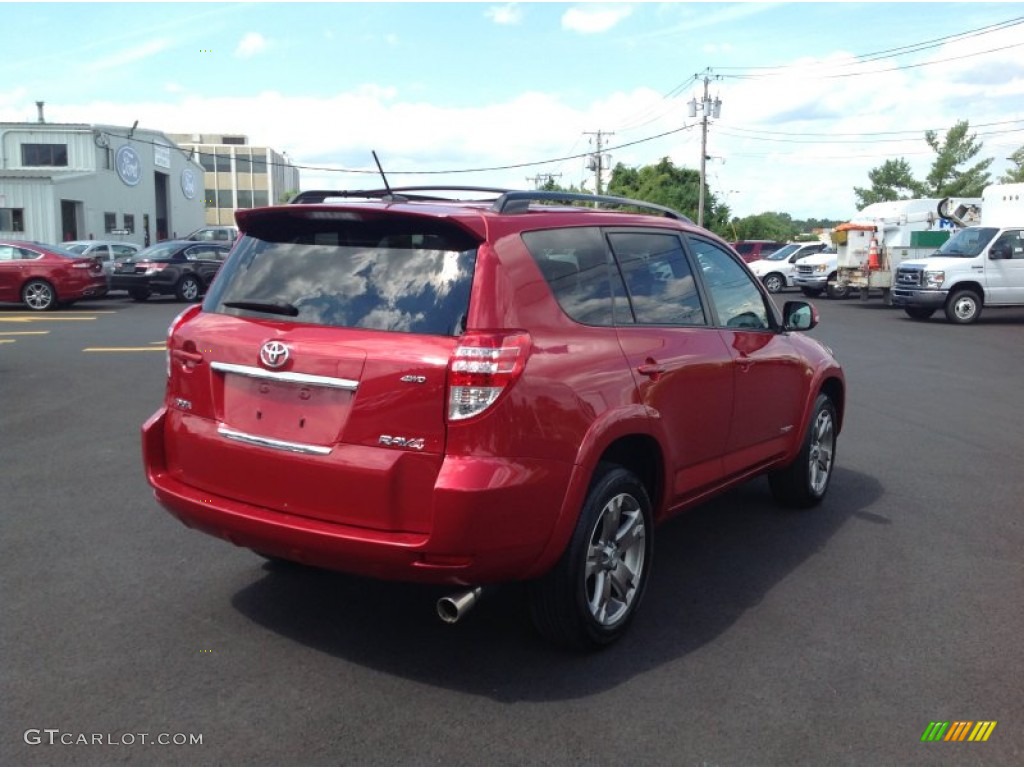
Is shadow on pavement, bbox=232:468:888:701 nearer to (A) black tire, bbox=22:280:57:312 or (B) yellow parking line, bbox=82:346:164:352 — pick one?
(B) yellow parking line, bbox=82:346:164:352

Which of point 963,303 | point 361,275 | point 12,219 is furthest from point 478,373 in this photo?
point 12,219

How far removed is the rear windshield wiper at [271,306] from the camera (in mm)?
3895

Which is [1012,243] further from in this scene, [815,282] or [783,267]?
[783,267]

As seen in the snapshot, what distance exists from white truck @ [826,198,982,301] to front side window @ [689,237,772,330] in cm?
2382

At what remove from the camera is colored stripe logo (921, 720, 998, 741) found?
11.2 feet

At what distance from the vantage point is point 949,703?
3656 millimetres

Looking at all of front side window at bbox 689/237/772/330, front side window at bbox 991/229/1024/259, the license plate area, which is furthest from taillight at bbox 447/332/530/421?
front side window at bbox 991/229/1024/259

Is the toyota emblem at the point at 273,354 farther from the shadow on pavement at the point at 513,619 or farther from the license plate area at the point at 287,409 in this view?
the shadow on pavement at the point at 513,619

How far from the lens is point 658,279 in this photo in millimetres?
4707

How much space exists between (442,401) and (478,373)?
16cm

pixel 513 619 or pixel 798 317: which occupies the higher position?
pixel 798 317

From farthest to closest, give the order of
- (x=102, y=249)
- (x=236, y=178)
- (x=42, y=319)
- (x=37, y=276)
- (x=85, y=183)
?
(x=236, y=178)
(x=85, y=183)
(x=102, y=249)
(x=37, y=276)
(x=42, y=319)

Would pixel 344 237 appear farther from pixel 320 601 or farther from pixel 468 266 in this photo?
pixel 320 601

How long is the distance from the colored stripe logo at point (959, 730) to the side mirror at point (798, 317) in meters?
2.82
